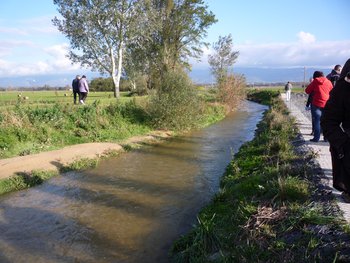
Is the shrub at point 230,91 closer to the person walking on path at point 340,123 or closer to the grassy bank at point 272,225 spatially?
the grassy bank at point 272,225

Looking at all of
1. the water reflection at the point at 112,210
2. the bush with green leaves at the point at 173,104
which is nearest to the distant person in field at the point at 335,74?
the water reflection at the point at 112,210

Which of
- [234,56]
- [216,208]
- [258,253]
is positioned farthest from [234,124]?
[234,56]

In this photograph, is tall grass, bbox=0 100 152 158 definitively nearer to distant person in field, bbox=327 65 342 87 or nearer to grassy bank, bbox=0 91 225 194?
grassy bank, bbox=0 91 225 194

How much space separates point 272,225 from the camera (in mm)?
6102

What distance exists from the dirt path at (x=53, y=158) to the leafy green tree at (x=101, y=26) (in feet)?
50.9

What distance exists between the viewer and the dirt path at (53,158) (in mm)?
13315

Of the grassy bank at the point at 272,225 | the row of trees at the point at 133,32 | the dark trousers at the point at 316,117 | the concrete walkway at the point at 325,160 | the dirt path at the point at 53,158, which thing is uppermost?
the row of trees at the point at 133,32

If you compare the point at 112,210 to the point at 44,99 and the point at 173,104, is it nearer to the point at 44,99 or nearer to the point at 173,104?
the point at 173,104

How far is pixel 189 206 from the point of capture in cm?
1011

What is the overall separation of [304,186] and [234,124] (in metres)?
22.2

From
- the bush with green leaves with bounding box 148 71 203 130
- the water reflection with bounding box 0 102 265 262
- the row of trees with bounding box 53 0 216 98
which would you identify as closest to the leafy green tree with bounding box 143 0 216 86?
the row of trees with bounding box 53 0 216 98

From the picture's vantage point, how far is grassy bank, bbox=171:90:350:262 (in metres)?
5.13

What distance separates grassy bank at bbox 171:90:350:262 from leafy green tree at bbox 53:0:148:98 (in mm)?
25194

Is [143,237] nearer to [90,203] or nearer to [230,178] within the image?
[90,203]
